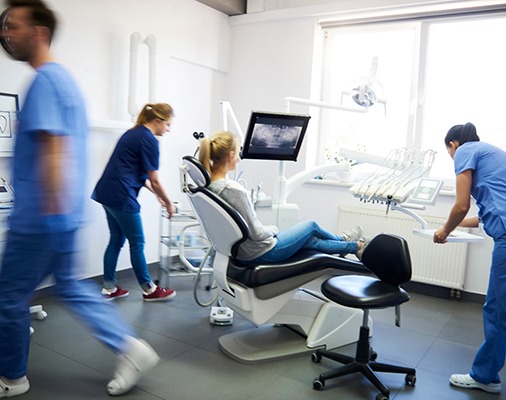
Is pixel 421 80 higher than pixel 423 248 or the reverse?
higher

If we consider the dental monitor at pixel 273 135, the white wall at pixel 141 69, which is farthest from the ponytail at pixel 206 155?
the white wall at pixel 141 69

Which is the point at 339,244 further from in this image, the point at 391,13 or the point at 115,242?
the point at 391,13

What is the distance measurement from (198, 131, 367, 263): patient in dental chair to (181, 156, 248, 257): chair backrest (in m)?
0.05

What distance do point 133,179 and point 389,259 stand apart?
1726 millimetres

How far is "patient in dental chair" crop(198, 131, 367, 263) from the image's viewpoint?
7.86 feet

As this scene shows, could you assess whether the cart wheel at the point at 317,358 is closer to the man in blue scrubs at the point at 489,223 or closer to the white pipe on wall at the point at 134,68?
the man in blue scrubs at the point at 489,223

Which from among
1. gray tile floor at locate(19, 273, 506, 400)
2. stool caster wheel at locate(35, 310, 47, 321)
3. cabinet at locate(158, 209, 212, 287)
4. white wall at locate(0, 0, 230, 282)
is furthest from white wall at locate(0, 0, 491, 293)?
gray tile floor at locate(19, 273, 506, 400)

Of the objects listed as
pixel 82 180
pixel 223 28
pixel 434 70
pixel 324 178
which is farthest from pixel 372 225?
pixel 82 180

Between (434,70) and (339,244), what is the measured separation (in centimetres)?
224

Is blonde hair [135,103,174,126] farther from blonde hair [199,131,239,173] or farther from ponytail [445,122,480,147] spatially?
ponytail [445,122,480,147]

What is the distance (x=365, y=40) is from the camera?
14.6 feet

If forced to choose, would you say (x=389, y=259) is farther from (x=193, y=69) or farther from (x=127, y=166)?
(x=193, y=69)

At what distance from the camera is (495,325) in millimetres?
2266

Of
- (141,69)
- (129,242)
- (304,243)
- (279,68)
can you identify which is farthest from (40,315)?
(279,68)
